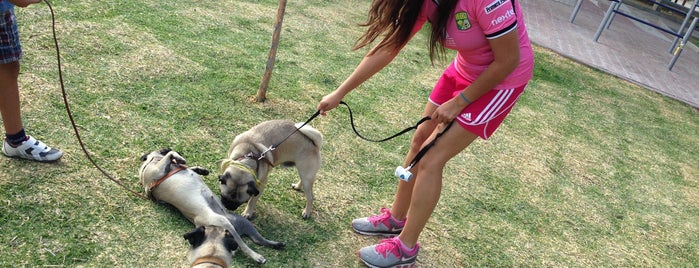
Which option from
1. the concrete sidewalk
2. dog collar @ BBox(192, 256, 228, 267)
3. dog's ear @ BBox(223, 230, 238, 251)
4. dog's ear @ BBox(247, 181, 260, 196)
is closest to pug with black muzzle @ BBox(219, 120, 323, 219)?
dog's ear @ BBox(247, 181, 260, 196)

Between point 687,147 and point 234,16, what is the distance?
6.74 m

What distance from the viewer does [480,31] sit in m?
2.85

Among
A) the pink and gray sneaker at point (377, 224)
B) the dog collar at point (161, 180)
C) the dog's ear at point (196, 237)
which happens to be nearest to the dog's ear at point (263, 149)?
the dog collar at point (161, 180)

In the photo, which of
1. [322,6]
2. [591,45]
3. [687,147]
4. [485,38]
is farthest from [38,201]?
[591,45]

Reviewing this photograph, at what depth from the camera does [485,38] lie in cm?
287

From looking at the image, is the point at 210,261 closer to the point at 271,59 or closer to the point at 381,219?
the point at 381,219

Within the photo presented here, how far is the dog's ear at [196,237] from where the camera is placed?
2912mm

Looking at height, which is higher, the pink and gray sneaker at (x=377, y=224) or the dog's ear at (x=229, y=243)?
the dog's ear at (x=229, y=243)

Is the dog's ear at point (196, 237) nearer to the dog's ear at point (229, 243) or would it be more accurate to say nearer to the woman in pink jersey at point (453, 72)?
the dog's ear at point (229, 243)

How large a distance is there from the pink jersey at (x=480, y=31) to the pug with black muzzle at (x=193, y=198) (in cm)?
163

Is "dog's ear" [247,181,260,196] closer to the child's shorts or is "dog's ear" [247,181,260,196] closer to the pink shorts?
the pink shorts

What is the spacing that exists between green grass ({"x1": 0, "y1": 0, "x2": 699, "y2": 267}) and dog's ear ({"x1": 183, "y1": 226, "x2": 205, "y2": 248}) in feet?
0.92

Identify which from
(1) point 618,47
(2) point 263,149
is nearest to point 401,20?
(2) point 263,149

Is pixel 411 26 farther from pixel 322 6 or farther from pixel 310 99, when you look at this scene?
pixel 322 6
